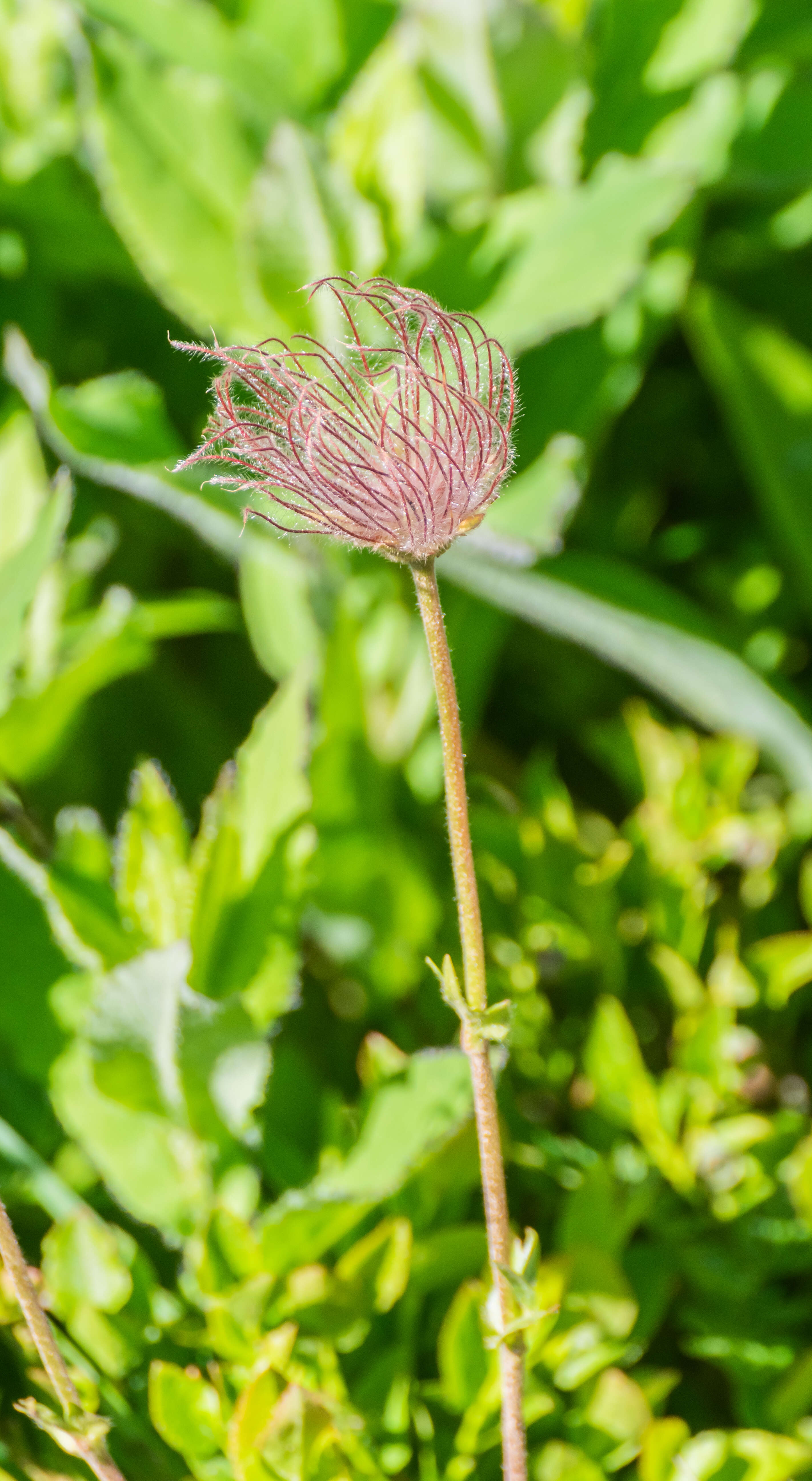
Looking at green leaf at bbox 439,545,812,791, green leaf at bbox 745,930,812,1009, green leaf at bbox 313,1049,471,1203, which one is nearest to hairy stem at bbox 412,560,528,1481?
green leaf at bbox 313,1049,471,1203

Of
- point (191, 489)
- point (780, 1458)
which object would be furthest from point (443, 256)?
point (780, 1458)

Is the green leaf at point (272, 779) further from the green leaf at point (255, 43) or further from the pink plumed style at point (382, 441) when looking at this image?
the green leaf at point (255, 43)

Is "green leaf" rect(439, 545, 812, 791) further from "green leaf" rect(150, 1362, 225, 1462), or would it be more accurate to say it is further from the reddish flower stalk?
"green leaf" rect(150, 1362, 225, 1462)

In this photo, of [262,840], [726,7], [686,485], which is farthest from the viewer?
[686,485]

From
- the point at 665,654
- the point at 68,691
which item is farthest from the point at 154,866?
the point at 665,654

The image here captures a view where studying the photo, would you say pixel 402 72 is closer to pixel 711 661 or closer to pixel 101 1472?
pixel 711 661

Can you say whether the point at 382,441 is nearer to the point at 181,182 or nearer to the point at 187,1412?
the point at 187,1412
